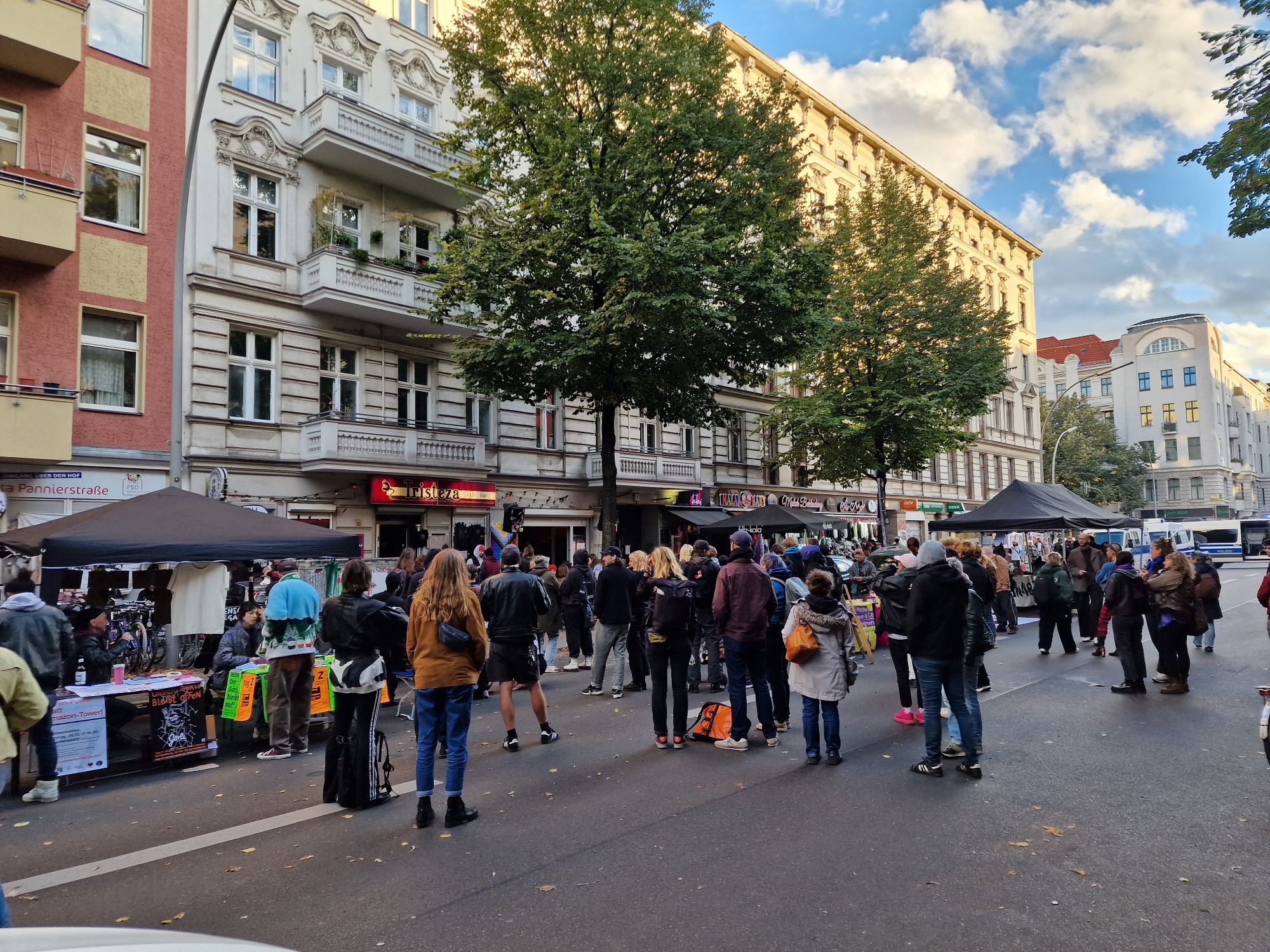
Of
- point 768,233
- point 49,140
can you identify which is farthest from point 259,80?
point 768,233

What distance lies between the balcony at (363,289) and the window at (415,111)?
4823mm

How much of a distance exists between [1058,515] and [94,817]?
55.2 feet

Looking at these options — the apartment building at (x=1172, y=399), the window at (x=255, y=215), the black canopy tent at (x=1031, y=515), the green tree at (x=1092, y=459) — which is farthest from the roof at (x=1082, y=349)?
the window at (x=255, y=215)

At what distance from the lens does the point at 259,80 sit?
62.2ft

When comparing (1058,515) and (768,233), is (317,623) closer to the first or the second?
(768,233)

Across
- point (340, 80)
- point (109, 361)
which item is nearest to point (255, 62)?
point (340, 80)

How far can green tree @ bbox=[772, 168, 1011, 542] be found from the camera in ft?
83.5

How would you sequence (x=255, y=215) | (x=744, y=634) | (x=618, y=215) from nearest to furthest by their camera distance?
(x=744, y=634)
(x=618, y=215)
(x=255, y=215)

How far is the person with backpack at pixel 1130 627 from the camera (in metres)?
9.47

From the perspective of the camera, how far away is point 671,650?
300 inches

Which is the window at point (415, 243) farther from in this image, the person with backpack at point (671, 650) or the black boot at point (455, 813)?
the black boot at point (455, 813)

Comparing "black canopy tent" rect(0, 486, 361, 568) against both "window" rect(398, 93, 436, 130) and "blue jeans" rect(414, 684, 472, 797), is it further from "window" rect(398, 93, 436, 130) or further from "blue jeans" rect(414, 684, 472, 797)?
"window" rect(398, 93, 436, 130)

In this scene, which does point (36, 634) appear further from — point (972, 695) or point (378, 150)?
point (378, 150)

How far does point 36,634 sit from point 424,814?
12.3 feet
